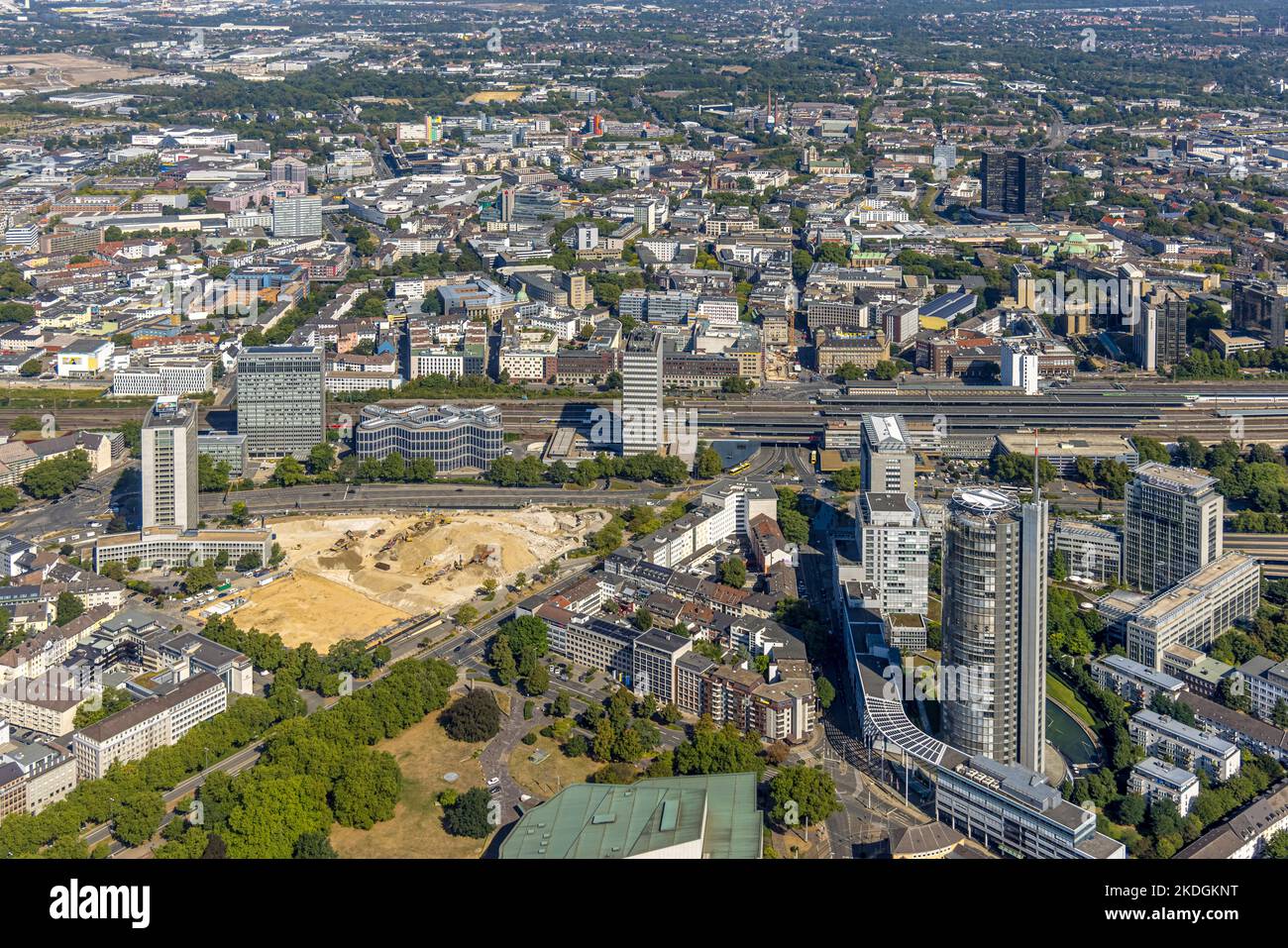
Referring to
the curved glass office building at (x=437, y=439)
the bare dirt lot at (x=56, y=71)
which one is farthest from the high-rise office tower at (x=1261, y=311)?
the bare dirt lot at (x=56, y=71)

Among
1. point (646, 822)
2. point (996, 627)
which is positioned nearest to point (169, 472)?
point (646, 822)

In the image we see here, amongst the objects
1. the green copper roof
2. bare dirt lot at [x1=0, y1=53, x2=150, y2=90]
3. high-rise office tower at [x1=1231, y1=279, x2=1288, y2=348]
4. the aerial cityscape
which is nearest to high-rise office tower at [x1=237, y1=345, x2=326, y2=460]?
the aerial cityscape

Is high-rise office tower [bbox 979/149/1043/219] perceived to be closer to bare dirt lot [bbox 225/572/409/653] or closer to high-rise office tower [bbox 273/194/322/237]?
high-rise office tower [bbox 273/194/322/237]

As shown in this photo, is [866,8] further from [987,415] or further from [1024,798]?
[1024,798]

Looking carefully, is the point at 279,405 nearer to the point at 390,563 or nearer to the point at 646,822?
the point at 390,563

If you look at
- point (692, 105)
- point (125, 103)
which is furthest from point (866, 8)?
Result: point (125, 103)

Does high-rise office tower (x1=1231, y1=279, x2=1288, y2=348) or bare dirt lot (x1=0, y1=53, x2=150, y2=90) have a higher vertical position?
bare dirt lot (x1=0, y1=53, x2=150, y2=90)

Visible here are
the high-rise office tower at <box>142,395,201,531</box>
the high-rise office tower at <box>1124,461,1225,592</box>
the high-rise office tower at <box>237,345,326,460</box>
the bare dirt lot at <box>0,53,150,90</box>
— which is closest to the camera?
the high-rise office tower at <box>1124,461,1225,592</box>
